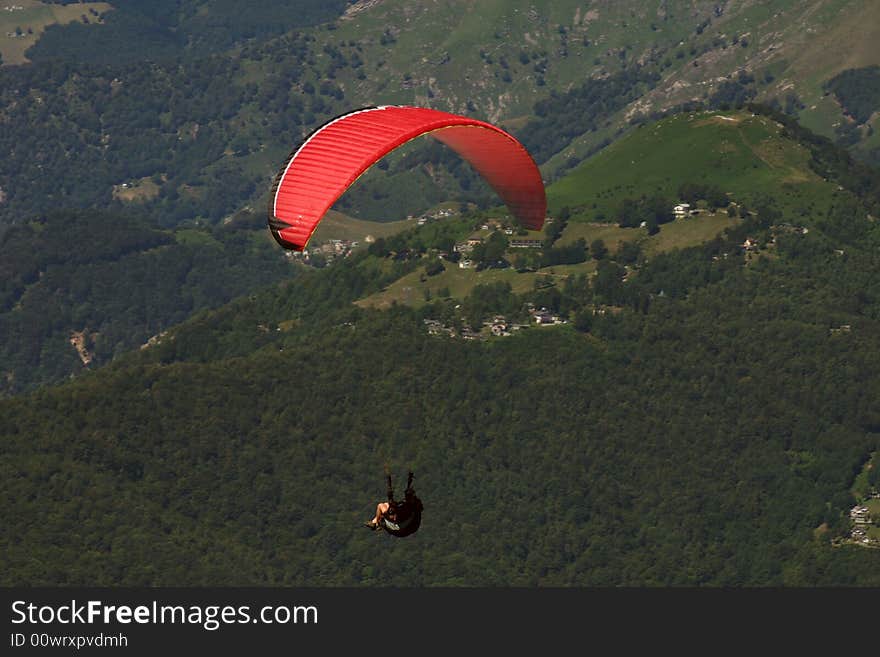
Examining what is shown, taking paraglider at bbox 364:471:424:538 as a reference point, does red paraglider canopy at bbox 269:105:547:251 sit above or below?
above

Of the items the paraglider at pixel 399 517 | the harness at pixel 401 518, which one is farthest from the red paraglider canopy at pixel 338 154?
the harness at pixel 401 518

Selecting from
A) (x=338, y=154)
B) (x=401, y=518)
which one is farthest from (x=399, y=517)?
(x=338, y=154)

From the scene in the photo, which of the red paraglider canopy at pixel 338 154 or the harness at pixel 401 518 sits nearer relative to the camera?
the red paraglider canopy at pixel 338 154

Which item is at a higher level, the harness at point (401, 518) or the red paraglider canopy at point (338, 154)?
the red paraglider canopy at point (338, 154)

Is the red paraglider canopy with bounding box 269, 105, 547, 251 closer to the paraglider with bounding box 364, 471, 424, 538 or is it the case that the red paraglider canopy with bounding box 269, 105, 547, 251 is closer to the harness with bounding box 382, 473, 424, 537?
the paraglider with bounding box 364, 471, 424, 538

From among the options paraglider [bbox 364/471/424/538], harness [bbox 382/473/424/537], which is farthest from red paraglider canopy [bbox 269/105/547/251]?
harness [bbox 382/473/424/537]

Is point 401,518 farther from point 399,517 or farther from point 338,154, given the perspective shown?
point 338,154

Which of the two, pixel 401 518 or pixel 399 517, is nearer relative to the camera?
pixel 399 517

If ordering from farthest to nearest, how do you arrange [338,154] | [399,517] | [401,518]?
1. [338,154]
2. [401,518]
3. [399,517]

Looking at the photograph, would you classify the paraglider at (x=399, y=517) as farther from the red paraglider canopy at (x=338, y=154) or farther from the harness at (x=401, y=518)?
the red paraglider canopy at (x=338, y=154)

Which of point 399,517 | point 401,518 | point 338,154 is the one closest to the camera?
point 399,517

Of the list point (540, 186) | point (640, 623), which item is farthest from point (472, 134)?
point (640, 623)

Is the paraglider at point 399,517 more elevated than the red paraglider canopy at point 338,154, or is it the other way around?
the red paraglider canopy at point 338,154
